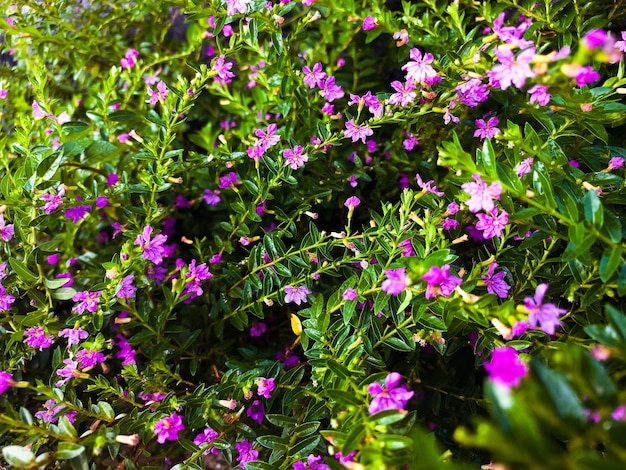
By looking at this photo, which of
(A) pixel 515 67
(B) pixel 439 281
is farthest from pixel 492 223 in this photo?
(A) pixel 515 67

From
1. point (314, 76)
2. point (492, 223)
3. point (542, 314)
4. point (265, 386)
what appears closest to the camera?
point (542, 314)

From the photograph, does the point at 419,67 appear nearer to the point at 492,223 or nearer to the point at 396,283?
the point at 492,223

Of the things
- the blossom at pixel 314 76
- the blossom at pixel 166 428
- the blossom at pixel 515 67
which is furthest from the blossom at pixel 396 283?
the blossom at pixel 314 76

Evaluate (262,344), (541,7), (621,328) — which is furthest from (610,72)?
(262,344)

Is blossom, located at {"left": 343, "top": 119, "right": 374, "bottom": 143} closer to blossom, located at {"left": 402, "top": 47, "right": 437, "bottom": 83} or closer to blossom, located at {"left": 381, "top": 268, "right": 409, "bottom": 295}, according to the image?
blossom, located at {"left": 402, "top": 47, "right": 437, "bottom": 83}

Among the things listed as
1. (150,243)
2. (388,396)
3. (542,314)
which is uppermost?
(150,243)

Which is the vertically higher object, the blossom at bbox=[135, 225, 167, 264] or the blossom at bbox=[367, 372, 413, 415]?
the blossom at bbox=[135, 225, 167, 264]

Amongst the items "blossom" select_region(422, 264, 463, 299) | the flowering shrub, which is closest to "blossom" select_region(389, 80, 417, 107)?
the flowering shrub
